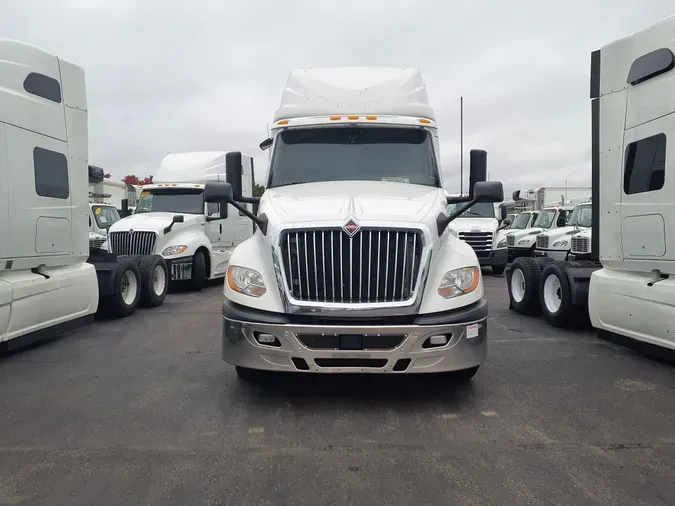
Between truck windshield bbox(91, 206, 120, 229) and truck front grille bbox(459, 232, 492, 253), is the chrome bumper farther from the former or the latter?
truck windshield bbox(91, 206, 120, 229)

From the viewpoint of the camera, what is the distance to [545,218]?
17.3m

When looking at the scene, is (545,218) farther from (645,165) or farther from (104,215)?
(104,215)

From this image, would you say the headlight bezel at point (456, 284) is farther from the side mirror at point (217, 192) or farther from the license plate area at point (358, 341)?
the side mirror at point (217, 192)

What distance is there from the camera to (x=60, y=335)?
696 cm

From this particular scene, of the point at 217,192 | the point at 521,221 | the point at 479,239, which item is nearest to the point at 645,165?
the point at 217,192

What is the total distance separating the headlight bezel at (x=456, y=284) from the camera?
414 centimetres

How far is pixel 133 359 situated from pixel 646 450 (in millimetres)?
4970

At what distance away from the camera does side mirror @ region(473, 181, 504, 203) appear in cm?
464

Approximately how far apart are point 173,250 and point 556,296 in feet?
25.2

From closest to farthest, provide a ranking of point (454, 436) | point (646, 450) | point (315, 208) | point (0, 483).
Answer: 1. point (0, 483)
2. point (646, 450)
3. point (454, 436)
4. point (315, 208)

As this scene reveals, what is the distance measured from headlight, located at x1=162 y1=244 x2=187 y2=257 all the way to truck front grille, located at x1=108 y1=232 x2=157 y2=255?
0.95 feet

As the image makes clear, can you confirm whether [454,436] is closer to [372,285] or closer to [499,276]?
[372,285]

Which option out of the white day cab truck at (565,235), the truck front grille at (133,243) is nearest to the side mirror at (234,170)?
the truck front grille at (133,243)

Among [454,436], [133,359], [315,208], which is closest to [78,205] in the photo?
[133,359]
